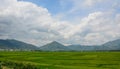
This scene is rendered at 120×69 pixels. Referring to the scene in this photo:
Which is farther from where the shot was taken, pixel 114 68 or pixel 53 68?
pixel 114 68

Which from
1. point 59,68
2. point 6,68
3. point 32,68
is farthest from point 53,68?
point 6,68

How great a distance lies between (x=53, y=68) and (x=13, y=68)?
41.5ft

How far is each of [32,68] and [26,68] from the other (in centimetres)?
229

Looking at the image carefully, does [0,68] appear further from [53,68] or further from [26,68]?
[53,68]

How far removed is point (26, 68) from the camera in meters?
79.1

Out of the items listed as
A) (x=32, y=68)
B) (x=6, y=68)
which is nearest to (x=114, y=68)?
(x=32, y=68)

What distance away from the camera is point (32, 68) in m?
77.9

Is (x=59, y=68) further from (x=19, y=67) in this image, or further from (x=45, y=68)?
(x=19, y=67)

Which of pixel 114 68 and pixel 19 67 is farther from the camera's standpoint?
pixel 114 68

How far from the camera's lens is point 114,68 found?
289 ft

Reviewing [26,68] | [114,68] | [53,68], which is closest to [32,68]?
[26,68]

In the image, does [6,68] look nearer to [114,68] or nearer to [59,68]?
[59,68]

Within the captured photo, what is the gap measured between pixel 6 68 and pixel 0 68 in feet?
11.4

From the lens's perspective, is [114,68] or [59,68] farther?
[114,68]
